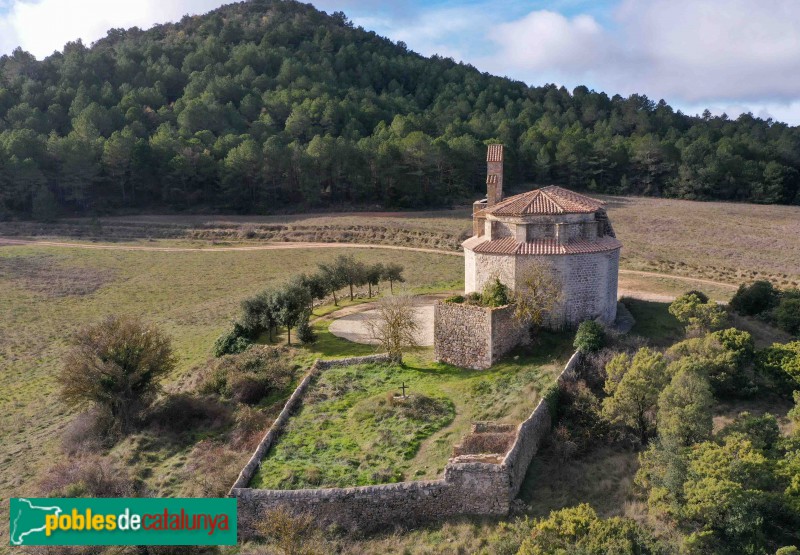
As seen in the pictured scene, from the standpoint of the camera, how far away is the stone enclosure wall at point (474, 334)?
25141 millimetres

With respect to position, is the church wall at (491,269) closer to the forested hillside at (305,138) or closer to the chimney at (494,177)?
the chimney at (494,177)

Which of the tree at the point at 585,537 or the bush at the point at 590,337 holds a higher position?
the bush at the point at 590,337

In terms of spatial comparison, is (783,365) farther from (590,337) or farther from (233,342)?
(233,342)

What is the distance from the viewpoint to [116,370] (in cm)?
2556

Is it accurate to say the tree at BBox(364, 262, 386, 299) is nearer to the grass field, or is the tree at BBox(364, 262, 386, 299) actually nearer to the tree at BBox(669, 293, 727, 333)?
the grass field

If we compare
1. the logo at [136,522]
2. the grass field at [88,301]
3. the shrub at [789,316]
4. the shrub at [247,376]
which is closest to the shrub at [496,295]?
the shrub at [247,376]

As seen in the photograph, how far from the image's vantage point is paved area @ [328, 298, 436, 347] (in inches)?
1177

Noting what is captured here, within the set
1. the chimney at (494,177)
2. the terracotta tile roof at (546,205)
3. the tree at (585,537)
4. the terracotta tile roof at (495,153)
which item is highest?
the terracotta tile roof at (495,153)

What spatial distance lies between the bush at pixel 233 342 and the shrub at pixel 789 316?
26739 millimetres

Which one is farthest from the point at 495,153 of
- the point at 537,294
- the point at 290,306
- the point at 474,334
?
the point at 290,306

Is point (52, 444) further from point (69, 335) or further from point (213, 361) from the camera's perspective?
point (69, 335)

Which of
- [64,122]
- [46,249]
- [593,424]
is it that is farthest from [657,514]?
[64,122]

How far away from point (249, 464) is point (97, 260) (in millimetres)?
40929

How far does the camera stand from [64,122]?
8969cm
